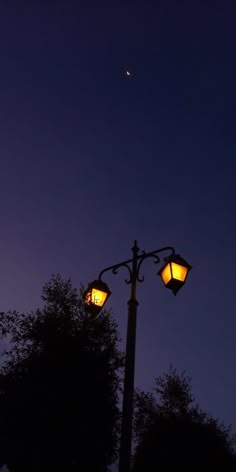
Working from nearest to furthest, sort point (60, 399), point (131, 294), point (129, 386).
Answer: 1. point (129, 386)
2. point (131, 294)
3. point (60, 399)

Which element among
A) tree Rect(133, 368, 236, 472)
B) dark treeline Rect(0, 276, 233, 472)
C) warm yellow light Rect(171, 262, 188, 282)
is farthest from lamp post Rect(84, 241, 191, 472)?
tree Rect(133, 368, 236, 472)

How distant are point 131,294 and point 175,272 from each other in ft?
3.54

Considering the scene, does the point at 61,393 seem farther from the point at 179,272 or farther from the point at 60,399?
the point at 179,272

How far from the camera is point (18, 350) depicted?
22594 millimetres

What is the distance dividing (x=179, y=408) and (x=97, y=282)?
98.3ft

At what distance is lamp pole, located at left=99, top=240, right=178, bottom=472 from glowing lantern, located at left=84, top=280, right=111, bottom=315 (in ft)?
2.00

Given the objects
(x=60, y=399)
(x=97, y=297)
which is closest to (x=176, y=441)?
(x=60, y=399)

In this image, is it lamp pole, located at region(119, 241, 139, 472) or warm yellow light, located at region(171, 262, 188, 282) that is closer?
lamp pole, located at region(119, 241, 139, 472)

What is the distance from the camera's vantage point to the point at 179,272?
9719 mm

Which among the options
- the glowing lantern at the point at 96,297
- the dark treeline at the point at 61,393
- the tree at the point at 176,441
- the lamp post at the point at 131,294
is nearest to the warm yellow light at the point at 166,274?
the lamp post at the point at 131,294

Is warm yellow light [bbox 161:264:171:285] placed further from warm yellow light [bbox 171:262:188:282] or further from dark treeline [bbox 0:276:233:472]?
dark treeline [bbox 0:276:233:472]

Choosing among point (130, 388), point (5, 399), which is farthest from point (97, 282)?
point (5, 399)

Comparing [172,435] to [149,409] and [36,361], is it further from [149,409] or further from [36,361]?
[36,361]

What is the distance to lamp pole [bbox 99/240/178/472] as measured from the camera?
7.49 meters
